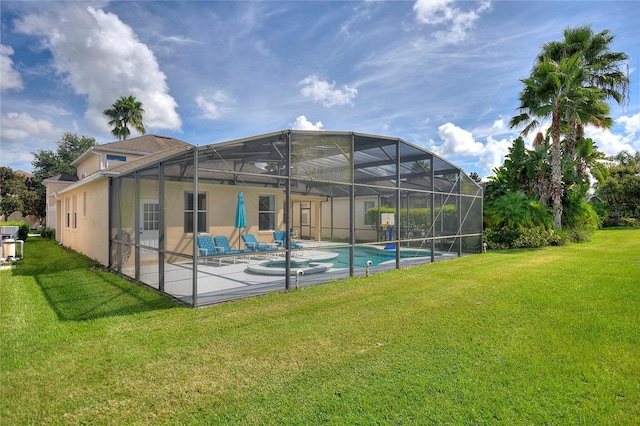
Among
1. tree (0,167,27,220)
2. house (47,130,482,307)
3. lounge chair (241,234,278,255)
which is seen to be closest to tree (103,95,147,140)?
tree (0,167,27,220)

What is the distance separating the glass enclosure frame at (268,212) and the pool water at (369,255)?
4 centimetres

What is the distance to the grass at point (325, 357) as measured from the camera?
115 inches

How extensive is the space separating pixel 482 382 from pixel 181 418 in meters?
2.84

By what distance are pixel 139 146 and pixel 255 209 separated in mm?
10497

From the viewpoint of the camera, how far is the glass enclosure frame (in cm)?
703

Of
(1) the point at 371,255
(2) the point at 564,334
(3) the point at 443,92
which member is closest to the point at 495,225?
(3) the point at 443,92

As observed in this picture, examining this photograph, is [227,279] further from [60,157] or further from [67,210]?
[60,157]

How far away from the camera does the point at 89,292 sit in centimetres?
695

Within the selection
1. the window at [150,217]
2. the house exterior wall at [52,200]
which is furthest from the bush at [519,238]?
the house exterior wall at [52,200]

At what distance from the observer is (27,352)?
4.06 m

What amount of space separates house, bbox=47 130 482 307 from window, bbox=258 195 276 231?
4cm

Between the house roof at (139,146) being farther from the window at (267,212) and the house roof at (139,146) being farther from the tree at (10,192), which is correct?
the tree at (10,192)

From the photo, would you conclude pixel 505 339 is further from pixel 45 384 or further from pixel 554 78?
pixel 554 78

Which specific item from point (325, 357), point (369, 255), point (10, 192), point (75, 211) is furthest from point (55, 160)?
point (325, 357)
